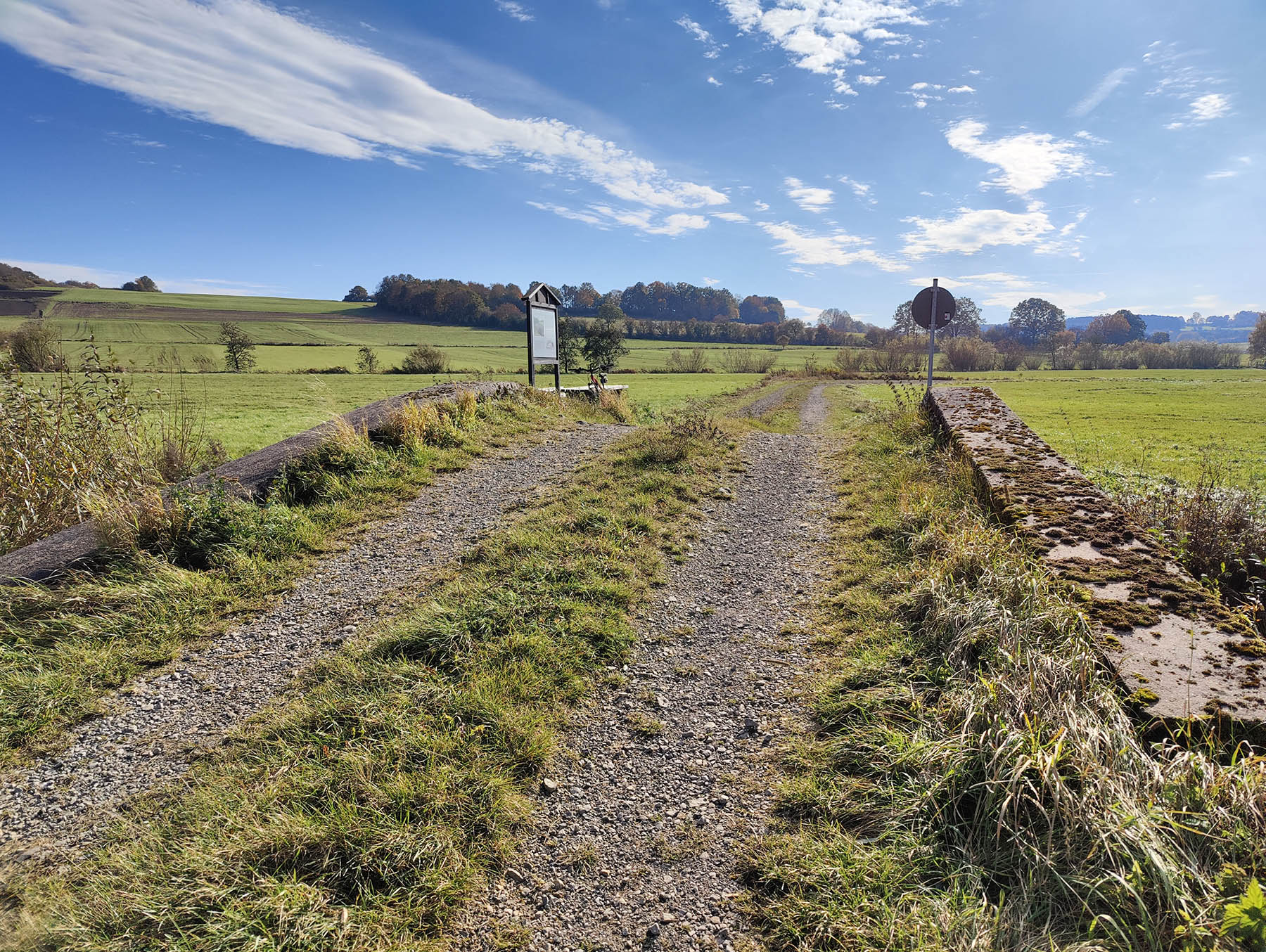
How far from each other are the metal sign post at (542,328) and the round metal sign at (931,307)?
890 cm

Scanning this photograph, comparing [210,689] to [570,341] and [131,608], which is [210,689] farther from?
[570,341]

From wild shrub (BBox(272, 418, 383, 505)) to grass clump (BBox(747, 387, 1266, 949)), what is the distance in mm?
5967

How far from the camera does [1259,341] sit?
75.8 m

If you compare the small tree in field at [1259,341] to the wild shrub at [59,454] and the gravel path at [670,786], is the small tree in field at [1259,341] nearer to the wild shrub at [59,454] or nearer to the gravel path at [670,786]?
the gravel path at [670,786]

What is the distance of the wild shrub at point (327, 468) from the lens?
22.2ft

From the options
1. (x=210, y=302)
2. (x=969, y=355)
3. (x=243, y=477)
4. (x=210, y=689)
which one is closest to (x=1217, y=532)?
(x=210, y=689)

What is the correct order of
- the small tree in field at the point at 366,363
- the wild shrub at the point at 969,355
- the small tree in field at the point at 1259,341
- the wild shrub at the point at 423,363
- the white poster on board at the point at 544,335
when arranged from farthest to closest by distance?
the small tree in field at the point at 1259,341, the wild shrub at the point at 969,355, the small tree in field at the point at 366,363, the wild shrub at the point at 423,363, the white poster on board at the point at 544,335

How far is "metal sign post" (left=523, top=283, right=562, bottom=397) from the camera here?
14148mm

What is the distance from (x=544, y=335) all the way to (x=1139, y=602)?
539 inches

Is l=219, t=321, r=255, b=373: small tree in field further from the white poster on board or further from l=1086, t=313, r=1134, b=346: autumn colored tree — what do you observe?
l=1086, t=313, r=1134, b=346: autumn colored tree

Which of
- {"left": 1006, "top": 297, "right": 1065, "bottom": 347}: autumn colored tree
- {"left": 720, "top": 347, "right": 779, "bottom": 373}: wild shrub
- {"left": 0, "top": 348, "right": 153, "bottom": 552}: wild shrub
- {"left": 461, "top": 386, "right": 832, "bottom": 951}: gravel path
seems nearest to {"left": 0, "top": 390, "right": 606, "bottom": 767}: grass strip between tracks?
{"left": 0, "top": 348, "right": 153, "bottom": 552}: wild shrub

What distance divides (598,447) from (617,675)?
637cm

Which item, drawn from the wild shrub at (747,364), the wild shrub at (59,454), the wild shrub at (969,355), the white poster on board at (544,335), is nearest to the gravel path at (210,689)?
the wild shrub at (59,454)

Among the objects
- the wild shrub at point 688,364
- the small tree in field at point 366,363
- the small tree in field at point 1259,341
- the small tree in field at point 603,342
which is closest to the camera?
the small tree in field at point 366,363
